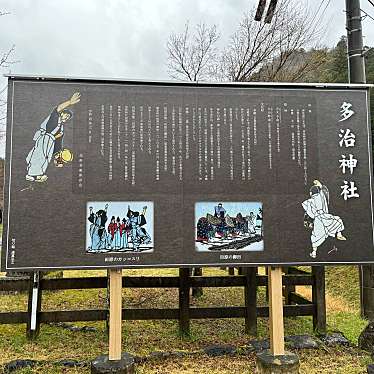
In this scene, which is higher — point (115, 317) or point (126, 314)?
point (115, 317)

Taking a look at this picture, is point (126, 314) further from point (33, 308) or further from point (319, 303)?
point (319, 303)

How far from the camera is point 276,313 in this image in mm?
4992

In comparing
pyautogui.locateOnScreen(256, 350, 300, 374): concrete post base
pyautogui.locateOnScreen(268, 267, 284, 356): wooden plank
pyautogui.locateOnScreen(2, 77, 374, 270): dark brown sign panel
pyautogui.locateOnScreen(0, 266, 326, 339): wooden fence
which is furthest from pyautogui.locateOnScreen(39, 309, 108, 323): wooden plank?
pyautogui.locateOnScreen(268, 267, 284, 356): wooden plank

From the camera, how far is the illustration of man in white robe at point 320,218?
494cm

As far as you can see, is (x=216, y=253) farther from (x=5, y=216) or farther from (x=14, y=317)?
(x=14, y=317)

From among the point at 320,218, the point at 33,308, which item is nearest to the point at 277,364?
the point at 320,218

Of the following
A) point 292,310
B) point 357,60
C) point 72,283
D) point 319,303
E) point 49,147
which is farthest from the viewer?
point 357,60

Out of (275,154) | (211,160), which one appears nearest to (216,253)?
(211,160)

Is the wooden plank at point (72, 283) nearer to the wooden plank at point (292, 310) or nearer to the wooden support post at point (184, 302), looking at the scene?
the wooden support post at point (184, 302)

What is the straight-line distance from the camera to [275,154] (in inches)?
196

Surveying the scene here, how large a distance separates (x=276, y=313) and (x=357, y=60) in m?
5.45

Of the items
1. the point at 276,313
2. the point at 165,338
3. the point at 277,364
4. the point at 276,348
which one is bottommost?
the point at 165,338

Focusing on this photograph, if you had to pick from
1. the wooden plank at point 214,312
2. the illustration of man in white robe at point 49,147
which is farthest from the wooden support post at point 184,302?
the illustration of man in white robe at point 49,147

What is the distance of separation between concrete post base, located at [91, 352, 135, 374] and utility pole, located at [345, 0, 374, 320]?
5.35 m
